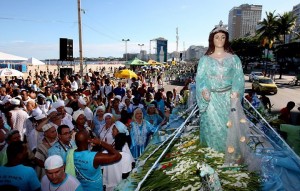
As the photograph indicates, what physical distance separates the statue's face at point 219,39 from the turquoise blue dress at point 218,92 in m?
0.28

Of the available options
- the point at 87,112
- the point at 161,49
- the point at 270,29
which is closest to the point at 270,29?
the point at 270,29

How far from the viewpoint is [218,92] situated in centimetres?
481

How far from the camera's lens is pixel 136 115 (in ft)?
19.7

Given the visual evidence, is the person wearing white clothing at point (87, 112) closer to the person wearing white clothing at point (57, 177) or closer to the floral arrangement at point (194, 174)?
the floral arrangement at point (194, 174)

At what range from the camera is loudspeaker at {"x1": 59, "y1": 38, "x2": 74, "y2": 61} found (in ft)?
54.0

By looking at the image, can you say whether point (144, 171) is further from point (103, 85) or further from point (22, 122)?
point (103, 85)

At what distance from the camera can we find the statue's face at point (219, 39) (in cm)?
490

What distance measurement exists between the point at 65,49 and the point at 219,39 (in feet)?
44.6

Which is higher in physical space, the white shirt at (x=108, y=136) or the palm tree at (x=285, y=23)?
the palm tree at (x=285, y=23)

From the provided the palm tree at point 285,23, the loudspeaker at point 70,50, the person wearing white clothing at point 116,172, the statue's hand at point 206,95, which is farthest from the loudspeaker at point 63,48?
the palm tree at point 285,23

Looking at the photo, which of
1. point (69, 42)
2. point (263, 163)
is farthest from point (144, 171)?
point (69, 42)

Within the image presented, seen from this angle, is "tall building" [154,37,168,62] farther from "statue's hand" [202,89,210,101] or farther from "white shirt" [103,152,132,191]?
"white shirt" [103,152,132,191]

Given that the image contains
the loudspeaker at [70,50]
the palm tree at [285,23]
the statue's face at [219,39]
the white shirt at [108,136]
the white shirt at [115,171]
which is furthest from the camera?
the palm tree at [285,23]

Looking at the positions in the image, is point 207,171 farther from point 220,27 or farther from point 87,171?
point 220,27
